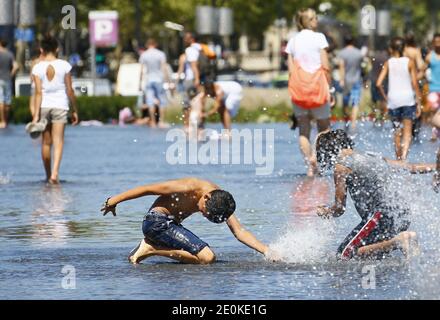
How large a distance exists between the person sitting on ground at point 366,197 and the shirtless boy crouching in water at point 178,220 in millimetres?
573

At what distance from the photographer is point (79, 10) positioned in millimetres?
70500

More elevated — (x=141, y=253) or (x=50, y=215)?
(x=141, y=253)

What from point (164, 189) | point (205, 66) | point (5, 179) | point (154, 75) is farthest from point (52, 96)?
point (154, 75)

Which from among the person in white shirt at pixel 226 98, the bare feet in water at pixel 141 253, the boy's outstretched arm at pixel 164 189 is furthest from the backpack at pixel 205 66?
the boy's outstretched arm at pixel 164 189

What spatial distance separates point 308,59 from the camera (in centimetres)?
1703

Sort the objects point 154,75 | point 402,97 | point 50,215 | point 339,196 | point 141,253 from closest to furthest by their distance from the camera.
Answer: point 339,196 < point 141,253 < point 50,215 < point 402,97 < point 154,75

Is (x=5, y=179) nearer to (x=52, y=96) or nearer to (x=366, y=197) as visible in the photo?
(x=52, y=96)

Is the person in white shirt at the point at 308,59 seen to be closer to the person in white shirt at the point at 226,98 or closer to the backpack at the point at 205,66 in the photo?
the person in white shirt at the point at 226,98

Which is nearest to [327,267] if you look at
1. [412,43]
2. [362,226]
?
[362,226]

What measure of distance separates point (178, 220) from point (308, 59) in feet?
23.0

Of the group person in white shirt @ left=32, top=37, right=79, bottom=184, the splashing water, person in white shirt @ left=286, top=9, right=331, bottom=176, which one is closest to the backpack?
the splashing water

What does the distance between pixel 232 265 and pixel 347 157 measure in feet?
3.29

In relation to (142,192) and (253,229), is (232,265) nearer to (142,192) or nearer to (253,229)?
(142,192)
